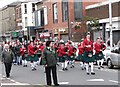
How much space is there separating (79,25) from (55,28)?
9832 mm

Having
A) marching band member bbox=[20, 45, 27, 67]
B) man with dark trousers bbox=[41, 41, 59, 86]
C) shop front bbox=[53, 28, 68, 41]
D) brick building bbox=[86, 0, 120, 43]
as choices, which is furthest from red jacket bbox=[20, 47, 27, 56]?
shop front bbox=[53, 28, 68, 41]

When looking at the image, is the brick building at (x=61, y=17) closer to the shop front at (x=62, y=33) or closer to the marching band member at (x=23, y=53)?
the shop front at (x=62, y=33)

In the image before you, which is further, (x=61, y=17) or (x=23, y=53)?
(x=61, y=17)

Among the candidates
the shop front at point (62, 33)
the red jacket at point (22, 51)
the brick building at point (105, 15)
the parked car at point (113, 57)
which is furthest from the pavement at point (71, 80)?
the shop front at point (62, 33)

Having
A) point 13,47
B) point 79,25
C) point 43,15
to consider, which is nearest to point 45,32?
point 43,15

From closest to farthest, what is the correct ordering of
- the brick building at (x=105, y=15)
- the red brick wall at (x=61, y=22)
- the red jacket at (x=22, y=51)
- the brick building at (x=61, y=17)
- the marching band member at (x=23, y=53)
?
the marching band member at (x=23, y=53) < the red jacket at (x=22, y=51) < the brick building at (x=105, y=15) < the red brick wall at (x=61, y=22) < the brick building at (x=61, y=17)

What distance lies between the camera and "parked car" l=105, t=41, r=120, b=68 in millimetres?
20703

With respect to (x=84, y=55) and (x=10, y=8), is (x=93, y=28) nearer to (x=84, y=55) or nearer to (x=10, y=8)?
(x=84, y=55)

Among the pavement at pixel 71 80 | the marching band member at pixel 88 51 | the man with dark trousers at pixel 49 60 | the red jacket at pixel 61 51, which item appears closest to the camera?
the man with dark trousers at pixel 49 60

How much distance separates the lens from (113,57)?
2128 centimetres

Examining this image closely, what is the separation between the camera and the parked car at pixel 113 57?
20.7m

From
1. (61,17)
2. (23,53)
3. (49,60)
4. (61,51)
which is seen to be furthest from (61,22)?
(49,60)

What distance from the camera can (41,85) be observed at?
571 inches

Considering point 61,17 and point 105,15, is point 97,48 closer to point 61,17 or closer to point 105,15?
point 105,15
